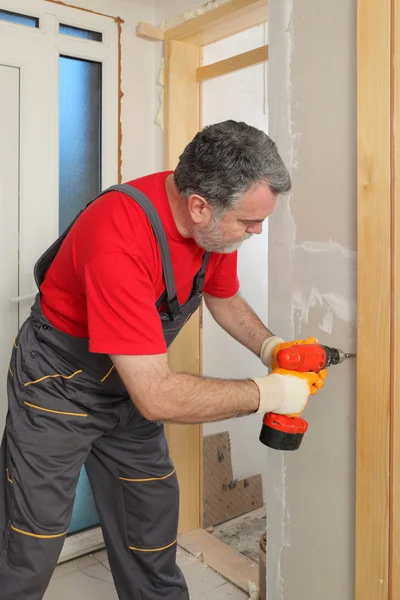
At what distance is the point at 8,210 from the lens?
237 centimetres

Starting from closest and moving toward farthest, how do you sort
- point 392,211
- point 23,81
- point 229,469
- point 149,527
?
point 392,211, point 149,527, point 23,81, point 229,469

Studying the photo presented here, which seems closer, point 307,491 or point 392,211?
point 392,211

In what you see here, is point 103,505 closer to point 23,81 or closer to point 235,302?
point 235,302

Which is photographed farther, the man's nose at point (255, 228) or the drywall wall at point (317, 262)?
the drywall wall at point (317, 262)

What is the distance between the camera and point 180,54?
8.73 feet

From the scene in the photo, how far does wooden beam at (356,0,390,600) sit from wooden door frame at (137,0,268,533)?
958 mm

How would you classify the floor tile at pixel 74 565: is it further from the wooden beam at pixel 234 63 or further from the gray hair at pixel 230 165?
the wooden beam at pixel 234 63

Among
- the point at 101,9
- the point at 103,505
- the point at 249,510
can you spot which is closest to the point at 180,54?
the point at 101,9

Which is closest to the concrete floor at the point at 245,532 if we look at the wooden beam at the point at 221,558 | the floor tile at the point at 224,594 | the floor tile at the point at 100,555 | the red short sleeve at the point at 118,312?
the wooden beam at the point at 221,558

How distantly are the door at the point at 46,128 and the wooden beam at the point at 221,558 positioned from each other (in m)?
0.55

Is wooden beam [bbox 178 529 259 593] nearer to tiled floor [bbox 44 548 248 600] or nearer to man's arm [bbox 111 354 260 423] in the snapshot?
tiled floor [bbox 44 548 248 600]

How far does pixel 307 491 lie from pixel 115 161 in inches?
63.7

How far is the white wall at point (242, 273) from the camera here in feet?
10.1

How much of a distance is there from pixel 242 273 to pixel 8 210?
140 centimetres
